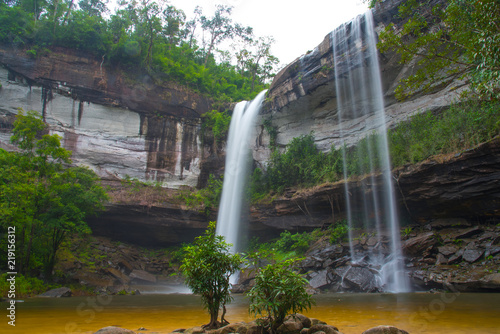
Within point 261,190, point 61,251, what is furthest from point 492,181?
point 61,251

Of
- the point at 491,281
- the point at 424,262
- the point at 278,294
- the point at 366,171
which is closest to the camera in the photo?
the point at 278,294

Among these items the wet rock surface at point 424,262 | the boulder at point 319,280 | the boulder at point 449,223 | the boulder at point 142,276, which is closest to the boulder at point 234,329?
the wet rock surface at point 424,262

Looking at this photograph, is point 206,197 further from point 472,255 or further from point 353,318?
point 353,318

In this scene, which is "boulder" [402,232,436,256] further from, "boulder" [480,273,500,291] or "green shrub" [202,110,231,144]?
"green shrub" [202,110,231,144]

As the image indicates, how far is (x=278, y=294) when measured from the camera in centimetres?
450

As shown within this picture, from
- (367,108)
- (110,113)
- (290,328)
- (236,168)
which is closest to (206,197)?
(236,168)

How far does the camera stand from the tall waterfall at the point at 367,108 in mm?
15570

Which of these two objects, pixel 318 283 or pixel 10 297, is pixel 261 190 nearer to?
pixel 318 283

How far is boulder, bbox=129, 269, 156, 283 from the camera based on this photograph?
1811 cm

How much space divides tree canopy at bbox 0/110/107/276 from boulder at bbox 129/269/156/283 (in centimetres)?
439

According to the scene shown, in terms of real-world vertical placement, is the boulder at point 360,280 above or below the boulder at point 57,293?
above

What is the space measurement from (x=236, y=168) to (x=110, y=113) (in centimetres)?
1056

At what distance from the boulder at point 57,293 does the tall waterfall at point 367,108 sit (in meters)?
12.8

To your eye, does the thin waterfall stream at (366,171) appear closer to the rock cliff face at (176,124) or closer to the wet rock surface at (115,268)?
the rock cliff face at (176,124)
